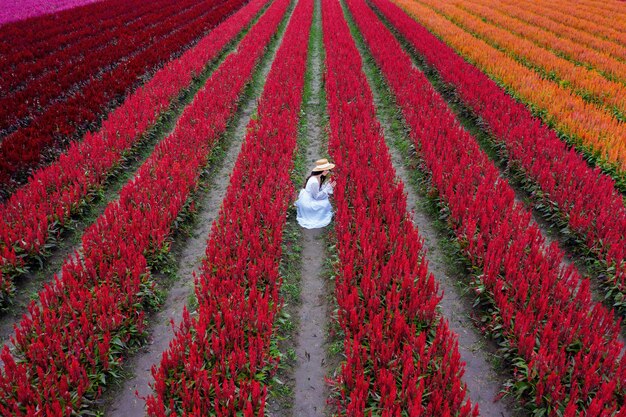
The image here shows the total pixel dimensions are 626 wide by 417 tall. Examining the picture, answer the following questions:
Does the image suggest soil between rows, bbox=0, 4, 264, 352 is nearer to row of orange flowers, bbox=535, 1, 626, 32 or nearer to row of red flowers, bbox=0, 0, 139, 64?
row of red flowers, bbox=0, 0, 139, 64

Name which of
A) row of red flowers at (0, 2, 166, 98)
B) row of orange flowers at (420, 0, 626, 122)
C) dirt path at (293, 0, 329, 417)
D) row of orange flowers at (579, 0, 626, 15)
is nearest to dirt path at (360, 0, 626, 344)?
dirt path at (293, 0, 329, 417)

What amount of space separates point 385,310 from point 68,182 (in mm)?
5570

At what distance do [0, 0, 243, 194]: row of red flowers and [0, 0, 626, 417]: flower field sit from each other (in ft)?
0.20

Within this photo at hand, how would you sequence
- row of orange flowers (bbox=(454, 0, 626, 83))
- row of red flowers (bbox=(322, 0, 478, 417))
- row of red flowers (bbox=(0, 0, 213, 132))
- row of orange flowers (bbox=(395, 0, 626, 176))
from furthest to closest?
1. row of orange flowers (bbox=(454, 0, 626, 83))
2. row of red flowers (bbox=(0, 0, 213, 132))
3. row of orange flowers (bbox=(395, 0, 626, 176))
4. row of red flowers (bbox=(322, 0, 478, 417))

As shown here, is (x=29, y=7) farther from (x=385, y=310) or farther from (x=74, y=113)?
(x=385, y=310)

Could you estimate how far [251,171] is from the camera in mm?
7160

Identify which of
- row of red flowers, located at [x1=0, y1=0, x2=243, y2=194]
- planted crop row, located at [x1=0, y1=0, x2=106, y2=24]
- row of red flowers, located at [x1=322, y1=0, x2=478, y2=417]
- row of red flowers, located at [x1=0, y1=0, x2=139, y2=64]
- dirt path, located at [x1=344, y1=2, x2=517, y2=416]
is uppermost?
planted crop row, located at [x1=0, y1=0, x2=106, y2=24]

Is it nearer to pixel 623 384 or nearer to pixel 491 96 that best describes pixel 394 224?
pixel 623 384

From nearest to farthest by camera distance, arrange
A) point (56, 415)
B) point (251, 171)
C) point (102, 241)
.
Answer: point (56, 415) → point (102, 241) → point (251, 171)

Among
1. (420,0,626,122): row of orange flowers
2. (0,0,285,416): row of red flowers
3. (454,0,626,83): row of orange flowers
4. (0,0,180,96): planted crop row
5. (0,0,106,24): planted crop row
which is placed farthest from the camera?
(0,0,106,24): planted crop row

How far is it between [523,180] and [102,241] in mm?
6582

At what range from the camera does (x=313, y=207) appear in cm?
641

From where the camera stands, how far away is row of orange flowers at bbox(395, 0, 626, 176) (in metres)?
7.69

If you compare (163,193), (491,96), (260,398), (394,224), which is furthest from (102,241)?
(491,96)
